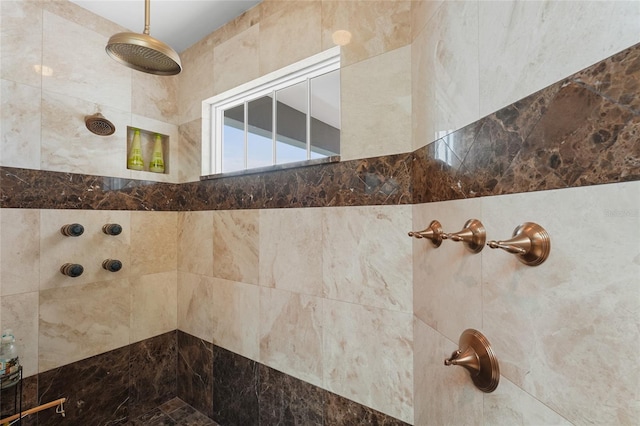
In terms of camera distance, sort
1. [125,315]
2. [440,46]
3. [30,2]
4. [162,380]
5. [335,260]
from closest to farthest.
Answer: [440,46], [335,260], [30,2], [125,315], [162,380]

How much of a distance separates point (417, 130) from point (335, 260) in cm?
67

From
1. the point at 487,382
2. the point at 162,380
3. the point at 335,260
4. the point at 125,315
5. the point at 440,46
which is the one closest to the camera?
the point at 487,382

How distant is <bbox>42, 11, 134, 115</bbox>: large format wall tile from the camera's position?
1471mm

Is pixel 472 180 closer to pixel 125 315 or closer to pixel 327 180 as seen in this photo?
pixel 327 180

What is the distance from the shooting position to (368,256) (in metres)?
1.18

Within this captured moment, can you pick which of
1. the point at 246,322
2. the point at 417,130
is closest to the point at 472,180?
the point at 417,130

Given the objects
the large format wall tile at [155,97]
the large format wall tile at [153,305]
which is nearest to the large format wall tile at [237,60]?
the large format wall tile at [155,97]

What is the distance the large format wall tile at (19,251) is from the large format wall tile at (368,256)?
1.51 meters

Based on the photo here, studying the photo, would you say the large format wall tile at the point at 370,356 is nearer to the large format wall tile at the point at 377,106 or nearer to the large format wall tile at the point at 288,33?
the large format wall tile at the point at 377,106

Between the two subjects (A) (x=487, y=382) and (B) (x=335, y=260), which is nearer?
(A) (x=487, y=382)

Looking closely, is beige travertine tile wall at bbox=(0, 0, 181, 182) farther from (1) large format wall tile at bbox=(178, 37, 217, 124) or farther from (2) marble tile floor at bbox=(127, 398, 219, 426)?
(2) marble tile floor at bbox=(127, 398, 219, 426)

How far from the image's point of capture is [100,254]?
1637 millimetres

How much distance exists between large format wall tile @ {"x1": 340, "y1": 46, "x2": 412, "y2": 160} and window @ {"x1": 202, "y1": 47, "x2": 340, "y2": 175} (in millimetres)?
143

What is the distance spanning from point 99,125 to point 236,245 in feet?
3.55
